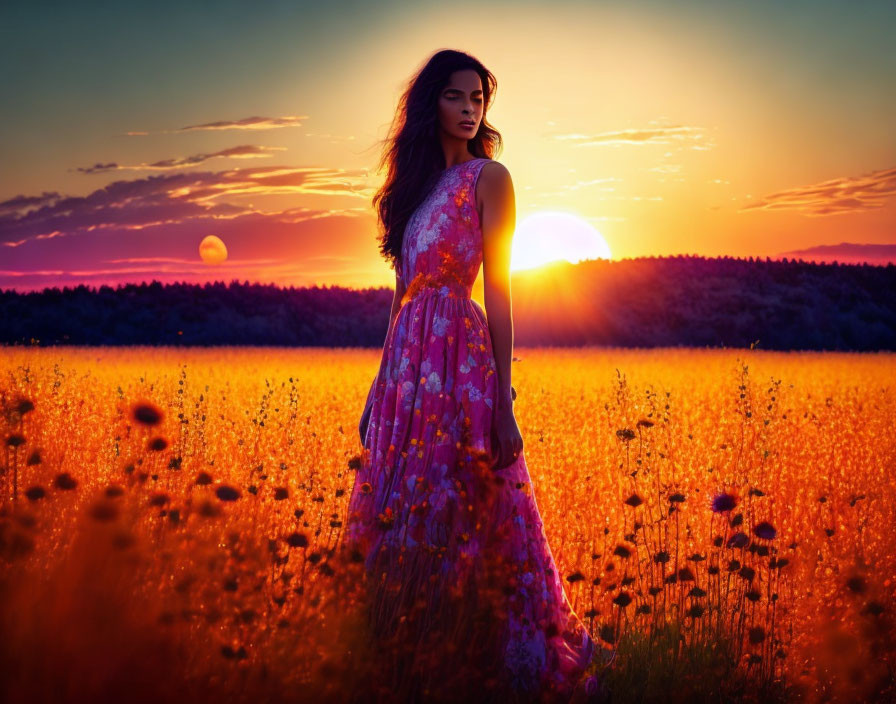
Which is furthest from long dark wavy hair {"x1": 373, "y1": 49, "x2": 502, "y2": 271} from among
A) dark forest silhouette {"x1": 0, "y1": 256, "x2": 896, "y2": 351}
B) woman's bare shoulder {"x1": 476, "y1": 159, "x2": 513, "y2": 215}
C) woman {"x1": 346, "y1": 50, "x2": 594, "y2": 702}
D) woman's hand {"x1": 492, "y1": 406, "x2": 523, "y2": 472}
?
dark forest silhouette {"x1": 0, "y1": 256, "x2": 896, "y2": 351}

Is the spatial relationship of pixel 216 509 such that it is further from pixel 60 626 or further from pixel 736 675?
pixel 736 675

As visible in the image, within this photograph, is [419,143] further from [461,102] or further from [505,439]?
[505,439]

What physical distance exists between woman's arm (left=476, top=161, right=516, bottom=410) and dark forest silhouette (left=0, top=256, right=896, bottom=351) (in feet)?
77.1

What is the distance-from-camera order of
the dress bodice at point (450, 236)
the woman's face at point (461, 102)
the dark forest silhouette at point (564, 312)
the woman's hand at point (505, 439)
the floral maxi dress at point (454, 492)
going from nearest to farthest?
the floral maxi dress at point (454, 492) → the woman's hand at point (505, 439) → the dress bodice at point (450, 236) → the woman's face at point (461, 102) → the dark forest silhouette at point (564, 312)

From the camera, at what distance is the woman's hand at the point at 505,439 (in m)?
2.88

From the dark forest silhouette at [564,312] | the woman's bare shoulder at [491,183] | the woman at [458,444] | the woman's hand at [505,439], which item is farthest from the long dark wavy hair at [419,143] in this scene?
the dark forest silhouette at [564,312]

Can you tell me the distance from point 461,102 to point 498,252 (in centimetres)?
64

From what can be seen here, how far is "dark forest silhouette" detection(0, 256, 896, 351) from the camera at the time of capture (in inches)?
1079

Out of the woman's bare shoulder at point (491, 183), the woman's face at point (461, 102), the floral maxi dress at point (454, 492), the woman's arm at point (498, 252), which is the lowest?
the floral maxi dress at point (454, 492)

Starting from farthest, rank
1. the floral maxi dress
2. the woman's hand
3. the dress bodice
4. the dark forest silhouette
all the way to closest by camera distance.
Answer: the dark forest silhouette < the dress bodice < the woman's hand < the floral maxi dress

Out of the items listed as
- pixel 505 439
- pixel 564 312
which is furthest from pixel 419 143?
pixel 564 312

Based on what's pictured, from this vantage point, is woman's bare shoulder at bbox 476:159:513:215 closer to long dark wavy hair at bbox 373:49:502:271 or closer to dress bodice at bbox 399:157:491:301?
dress bodice at bbox 399:157:491:301

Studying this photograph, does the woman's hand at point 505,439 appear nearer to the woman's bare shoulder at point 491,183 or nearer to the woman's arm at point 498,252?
the woman's arm at point 498,252

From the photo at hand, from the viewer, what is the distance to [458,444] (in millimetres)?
2760
